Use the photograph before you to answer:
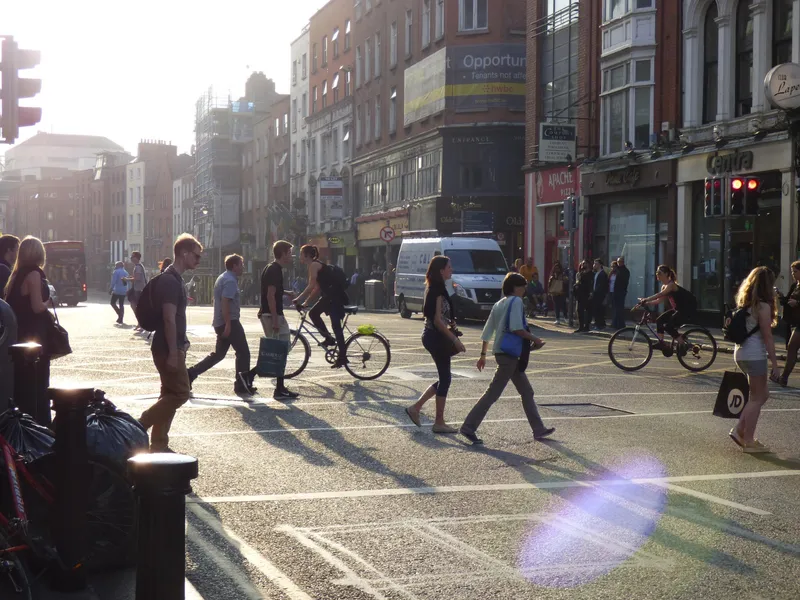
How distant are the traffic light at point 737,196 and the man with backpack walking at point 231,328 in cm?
1129

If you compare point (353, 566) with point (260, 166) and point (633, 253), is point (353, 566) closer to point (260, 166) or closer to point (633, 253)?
point (633, 253)

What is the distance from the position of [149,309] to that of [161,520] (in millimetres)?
4803

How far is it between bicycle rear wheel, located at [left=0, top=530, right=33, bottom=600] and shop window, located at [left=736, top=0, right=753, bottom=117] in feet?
82.9

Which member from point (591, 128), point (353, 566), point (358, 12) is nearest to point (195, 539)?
point (353, 566)

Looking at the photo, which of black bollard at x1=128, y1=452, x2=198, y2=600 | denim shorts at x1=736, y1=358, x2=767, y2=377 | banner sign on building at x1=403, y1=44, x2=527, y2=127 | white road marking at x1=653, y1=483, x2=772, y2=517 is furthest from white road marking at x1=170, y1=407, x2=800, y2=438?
banner sign on building at x1=403, y1=44, x2=527, y2=127

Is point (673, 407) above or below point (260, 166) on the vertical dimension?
below

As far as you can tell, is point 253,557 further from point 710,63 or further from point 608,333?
point 710,63

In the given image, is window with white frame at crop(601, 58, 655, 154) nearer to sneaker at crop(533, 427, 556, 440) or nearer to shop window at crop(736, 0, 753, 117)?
shop window at crop(736, 0, 753, 117)

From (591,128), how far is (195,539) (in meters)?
30.2

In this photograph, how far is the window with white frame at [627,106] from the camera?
105ft

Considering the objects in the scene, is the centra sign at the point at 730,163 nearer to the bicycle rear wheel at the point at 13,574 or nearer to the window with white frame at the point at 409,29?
the bicycle rear wheel at the point at 13,574

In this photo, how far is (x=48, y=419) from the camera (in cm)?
856

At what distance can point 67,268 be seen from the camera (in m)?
64.2

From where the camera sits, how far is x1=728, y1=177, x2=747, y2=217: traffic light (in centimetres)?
2172
